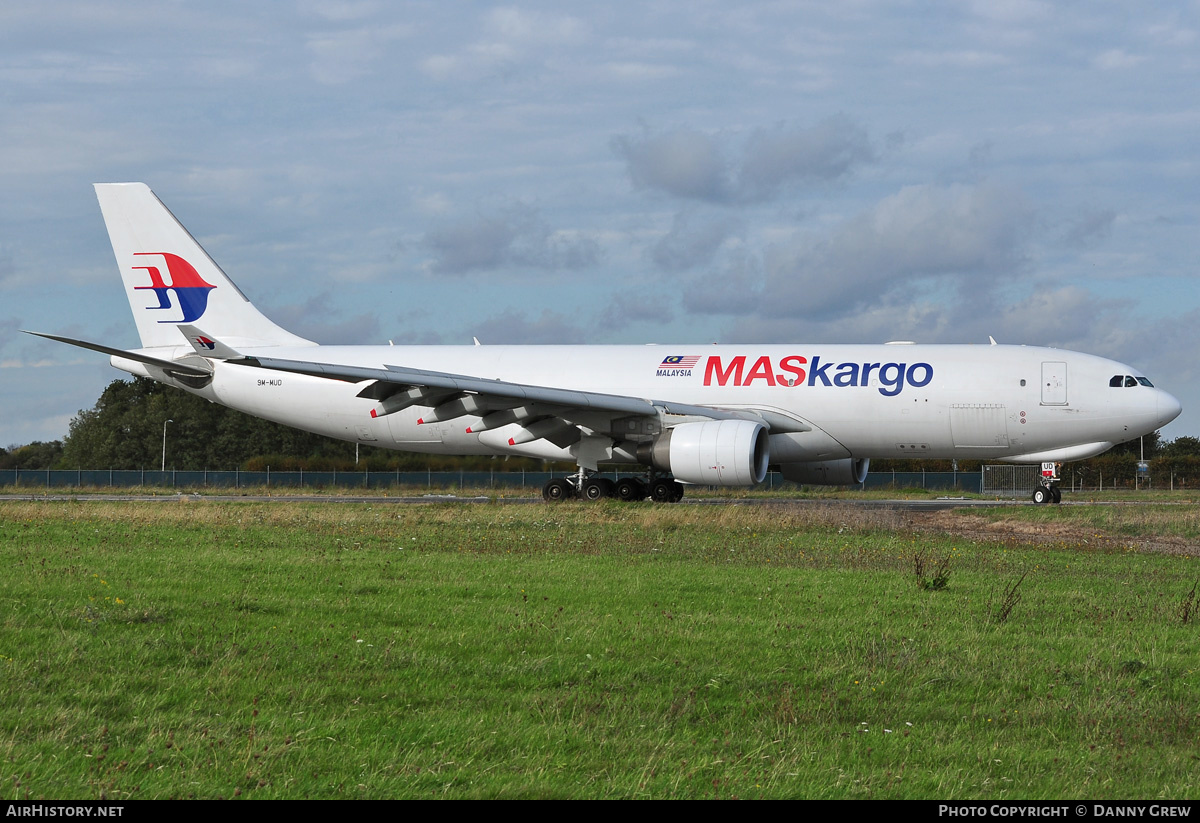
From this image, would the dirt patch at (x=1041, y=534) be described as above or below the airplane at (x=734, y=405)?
below

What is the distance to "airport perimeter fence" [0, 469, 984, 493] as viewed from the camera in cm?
4041

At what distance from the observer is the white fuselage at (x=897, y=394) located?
23703 mm

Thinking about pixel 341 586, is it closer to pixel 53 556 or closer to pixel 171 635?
pixel 171 635

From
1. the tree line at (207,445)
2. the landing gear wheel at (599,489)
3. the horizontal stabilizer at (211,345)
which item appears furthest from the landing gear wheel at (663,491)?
the tree line at (207,445)

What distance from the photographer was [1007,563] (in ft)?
44.4

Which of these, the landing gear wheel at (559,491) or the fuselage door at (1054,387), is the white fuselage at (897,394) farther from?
the landing gear wheel at (559,491)

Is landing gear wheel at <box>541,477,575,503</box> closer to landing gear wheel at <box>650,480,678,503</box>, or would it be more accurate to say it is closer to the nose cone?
landing gear wheel at <box>650,480,678,503</box>

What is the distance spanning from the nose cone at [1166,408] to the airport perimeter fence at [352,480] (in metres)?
14.5

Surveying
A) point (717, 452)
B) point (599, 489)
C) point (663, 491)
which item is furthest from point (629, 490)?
point (717, 452)

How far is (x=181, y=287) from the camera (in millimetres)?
28797

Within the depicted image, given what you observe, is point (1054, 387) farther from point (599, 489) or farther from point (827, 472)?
point (599, 489)

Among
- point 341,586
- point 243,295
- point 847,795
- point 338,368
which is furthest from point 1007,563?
point 243,295

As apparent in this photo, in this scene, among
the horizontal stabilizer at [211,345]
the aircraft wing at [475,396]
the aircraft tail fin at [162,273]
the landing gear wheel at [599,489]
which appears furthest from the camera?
the aircraft tail fin at [162,273]

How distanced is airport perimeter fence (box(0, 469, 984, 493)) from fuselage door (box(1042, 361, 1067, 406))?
1376 cm
